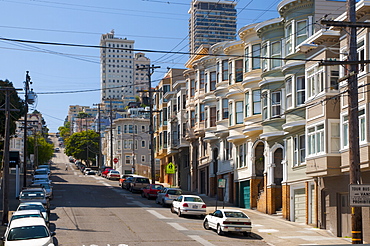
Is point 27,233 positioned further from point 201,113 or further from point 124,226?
point 201,113

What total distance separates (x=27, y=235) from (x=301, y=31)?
2070 centimetres

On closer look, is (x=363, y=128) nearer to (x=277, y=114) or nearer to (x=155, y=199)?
(x=277, y=114)

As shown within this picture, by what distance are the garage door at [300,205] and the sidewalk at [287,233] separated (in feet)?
2.08

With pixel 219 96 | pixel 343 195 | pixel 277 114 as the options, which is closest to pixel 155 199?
pixel 219 96

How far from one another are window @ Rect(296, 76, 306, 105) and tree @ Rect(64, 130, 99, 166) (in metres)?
104

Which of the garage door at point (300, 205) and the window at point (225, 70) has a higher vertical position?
the window at point (225, 70)

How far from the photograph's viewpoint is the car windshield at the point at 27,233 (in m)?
22.1

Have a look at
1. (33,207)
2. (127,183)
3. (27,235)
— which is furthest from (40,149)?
(27,235)

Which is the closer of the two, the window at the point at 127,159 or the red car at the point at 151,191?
the red car at the point at 151,191

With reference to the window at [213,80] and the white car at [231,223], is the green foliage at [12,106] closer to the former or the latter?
Result: the window at [213,80]

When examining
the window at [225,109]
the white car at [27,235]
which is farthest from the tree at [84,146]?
the white car at [27,235]

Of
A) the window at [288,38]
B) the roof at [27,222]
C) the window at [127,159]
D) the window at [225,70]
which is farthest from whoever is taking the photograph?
the window at [127,159]

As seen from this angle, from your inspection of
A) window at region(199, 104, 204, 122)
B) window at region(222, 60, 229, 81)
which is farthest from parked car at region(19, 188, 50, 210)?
window at region(199, 104, 204, 122)

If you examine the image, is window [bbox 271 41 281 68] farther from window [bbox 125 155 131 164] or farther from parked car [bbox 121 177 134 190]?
window [bbox 125 155 131 164]
